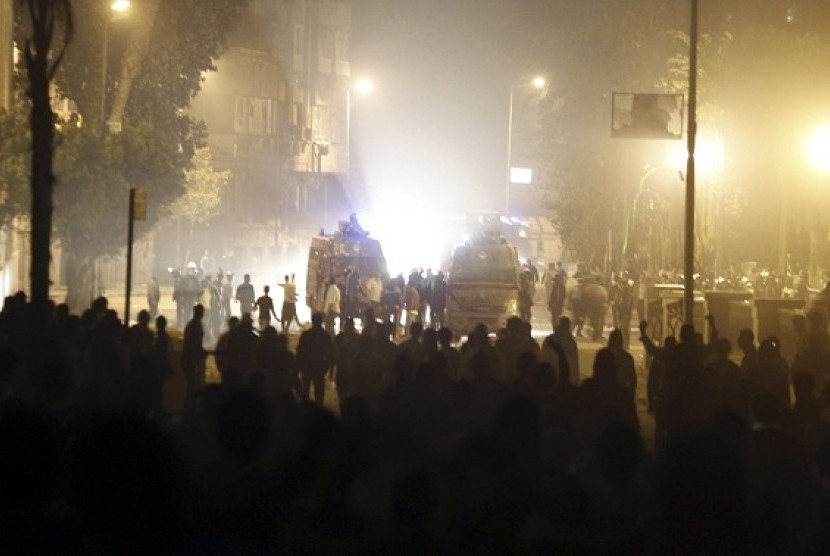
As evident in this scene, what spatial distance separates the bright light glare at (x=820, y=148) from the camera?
39162 millimetres

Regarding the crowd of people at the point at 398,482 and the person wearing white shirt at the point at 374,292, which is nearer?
the crowd of people at the point at 398,482

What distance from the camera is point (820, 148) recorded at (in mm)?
40375

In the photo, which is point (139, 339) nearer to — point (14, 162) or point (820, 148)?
point (14, 162)

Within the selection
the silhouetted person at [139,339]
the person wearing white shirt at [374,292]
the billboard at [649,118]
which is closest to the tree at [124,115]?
the person wearing white shirt at [374,292]

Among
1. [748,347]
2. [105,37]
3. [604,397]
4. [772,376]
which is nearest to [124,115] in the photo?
[105,37]

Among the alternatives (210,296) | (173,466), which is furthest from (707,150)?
(173,466)

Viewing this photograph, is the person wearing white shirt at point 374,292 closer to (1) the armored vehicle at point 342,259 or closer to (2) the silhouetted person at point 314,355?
(1) the armored vehicle at point 342,259

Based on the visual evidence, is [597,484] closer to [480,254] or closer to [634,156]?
[480,254]

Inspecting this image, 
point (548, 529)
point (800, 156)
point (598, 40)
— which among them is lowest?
point (548, 529)

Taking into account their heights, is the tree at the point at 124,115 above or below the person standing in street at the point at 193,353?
Result: above

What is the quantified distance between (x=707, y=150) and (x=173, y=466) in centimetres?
4087

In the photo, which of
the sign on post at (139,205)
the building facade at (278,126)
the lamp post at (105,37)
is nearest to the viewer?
the sign on post at (139,205)

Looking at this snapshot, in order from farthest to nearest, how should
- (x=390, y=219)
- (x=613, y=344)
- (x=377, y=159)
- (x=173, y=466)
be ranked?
(x=377, y=159) → (x=390, y=219) → (x=613, y=344) → (x=173, y=466)

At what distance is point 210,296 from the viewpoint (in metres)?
30.7
